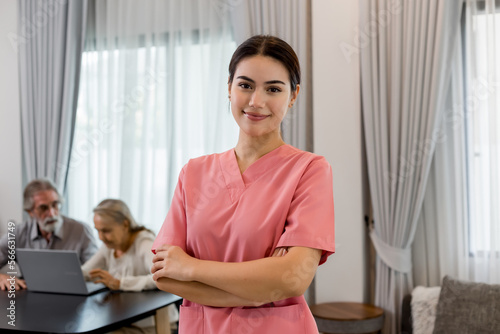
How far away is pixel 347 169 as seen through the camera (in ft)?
12.0

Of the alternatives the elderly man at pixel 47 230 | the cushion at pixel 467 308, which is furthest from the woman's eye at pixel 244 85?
the elderly man at pixel 47 230

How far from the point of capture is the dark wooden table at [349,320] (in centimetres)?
322

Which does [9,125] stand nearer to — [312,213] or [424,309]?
[424,309]

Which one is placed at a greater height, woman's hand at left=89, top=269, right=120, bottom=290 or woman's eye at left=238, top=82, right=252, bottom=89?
woman's eye at left=238, top=82, right=252, bottom=89

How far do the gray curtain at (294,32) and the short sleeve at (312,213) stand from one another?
96.8 inches

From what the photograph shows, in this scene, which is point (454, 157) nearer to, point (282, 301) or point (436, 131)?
Result: point (436, 131)

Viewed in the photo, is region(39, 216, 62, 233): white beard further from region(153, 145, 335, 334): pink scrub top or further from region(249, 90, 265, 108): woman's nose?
region(249, 90, 265, 108): woman's nose

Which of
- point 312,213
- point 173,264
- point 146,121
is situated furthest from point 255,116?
point 146,121

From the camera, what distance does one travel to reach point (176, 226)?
1433 millimetres

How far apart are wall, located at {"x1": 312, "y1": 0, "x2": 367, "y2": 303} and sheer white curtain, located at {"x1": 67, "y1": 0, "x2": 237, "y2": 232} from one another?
2.70ft

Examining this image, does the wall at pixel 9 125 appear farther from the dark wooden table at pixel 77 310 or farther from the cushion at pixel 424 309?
the cushion at pixel 424 309

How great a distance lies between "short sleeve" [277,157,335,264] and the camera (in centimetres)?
128

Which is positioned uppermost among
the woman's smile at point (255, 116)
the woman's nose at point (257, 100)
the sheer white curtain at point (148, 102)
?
the sheer white curtain at point (148, 102)

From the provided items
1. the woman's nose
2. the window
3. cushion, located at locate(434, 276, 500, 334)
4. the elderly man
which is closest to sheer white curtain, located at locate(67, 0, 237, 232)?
the window
